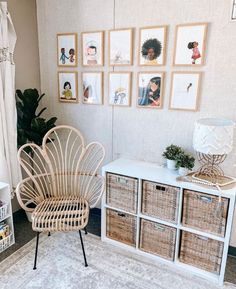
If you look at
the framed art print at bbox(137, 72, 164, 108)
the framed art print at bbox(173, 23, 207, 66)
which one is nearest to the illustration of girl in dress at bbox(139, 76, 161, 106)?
the framed art print at bbox(137, 72, 164, 108)

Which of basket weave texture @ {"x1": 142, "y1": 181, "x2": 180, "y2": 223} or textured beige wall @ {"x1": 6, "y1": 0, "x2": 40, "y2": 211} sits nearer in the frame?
basket weave texture @ {"x1": 142, "y1": 181, "x2": 180, "y2": 223}

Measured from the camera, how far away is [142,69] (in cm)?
227

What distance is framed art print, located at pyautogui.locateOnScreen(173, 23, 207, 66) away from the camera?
197 cm

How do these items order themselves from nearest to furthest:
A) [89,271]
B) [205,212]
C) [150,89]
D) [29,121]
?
[205,212] → [89,271] → [150,89] → [29,121]

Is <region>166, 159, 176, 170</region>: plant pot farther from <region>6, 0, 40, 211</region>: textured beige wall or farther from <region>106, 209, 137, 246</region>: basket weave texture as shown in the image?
<region>6, 0, 40, 211</region>: textured beige wall

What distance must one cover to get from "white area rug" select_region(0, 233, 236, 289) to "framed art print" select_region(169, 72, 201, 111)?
53.3 inches

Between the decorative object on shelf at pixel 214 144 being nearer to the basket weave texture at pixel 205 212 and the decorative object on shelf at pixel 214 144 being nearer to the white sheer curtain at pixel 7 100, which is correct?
the basket weave texture at pixel 205 212

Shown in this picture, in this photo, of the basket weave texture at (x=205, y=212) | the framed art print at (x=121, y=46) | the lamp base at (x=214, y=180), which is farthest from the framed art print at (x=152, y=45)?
the basket weave texture at (x=205, y=212)

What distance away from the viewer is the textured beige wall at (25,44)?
2512mm

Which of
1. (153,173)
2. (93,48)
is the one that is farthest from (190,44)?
(153,173)

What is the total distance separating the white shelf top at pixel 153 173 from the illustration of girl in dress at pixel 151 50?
0.92 metres

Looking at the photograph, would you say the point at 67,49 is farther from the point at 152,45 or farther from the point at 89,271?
the point at 89,271

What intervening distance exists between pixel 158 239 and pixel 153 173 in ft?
1.83

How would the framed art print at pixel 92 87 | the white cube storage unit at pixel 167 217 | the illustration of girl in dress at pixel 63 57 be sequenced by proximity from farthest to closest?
the illustration of girl in dress at pixel 63 57
the framed art print at pixel 92 87
the white cube storage unit at pixel 167 217
